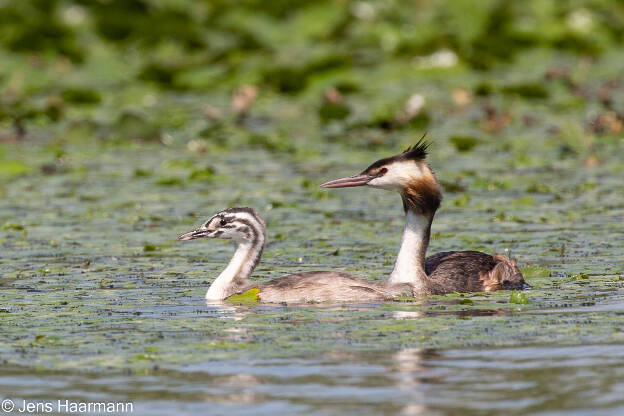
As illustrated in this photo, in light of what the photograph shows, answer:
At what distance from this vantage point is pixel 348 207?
17188 mm

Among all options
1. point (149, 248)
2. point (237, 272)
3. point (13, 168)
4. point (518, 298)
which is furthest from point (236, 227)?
point (13, 168)

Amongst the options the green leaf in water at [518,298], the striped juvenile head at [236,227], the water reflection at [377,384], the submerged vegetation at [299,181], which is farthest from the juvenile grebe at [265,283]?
the water reflection at [377,384]

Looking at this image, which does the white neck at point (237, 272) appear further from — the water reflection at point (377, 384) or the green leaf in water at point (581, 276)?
the green leaf in water at point (581, 276)


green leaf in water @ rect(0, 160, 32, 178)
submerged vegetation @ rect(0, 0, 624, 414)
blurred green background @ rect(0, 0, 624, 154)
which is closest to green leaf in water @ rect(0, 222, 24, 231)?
submerged vegetation @ rect(0, 0, 624, 414)

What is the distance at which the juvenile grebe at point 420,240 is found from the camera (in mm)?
11898

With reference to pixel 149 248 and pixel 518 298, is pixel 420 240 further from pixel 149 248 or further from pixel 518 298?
pixel 149 248

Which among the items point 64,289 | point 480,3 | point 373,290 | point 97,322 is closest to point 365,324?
point 373,290

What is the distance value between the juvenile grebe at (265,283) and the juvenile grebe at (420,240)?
0.89 feet

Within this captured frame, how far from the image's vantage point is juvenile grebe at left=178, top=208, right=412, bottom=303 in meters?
11.4

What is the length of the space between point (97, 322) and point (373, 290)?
2.46 meters

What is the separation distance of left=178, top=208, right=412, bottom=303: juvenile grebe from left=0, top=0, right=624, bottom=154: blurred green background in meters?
9.34

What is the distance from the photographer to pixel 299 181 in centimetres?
1922

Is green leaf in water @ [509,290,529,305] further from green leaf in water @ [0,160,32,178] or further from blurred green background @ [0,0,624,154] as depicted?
green leaf in water @ [0,160,32,178]

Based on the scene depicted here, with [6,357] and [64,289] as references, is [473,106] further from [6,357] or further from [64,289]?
[6,357]
